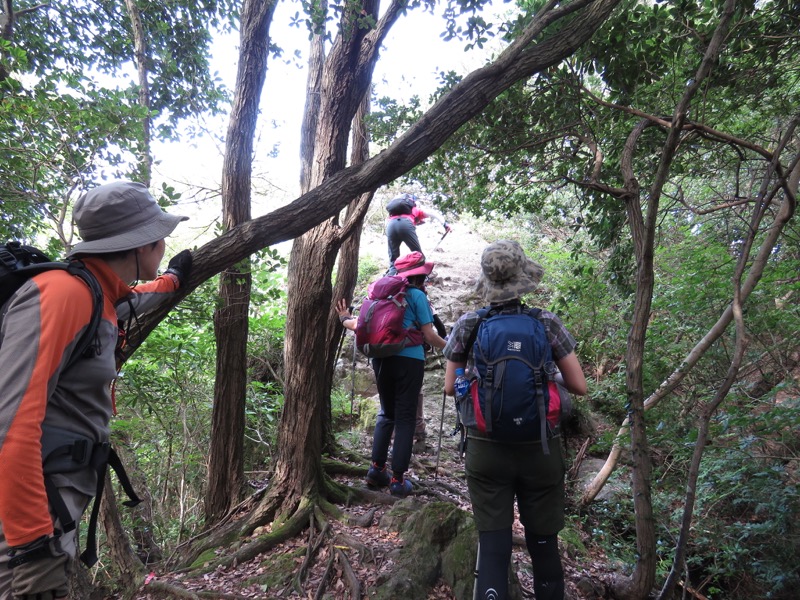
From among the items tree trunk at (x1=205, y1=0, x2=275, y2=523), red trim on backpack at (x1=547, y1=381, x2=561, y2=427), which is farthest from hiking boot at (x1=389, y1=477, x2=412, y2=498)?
red trim on backpack at (x1=547, y1=381, x2=561, y2=427)

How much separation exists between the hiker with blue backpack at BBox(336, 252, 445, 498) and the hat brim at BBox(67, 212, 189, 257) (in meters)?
2.12

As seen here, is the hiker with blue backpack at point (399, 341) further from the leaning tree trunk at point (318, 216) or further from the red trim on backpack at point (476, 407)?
the red trim on backpack at point (476, 407)

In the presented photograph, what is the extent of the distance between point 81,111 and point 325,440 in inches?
153

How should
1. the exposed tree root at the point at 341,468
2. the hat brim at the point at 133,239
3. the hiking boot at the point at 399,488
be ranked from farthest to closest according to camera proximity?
the exposed tree root at the point at 341,468
the hiking boot at the point at 399,488
the hat brim at the point at 133,239

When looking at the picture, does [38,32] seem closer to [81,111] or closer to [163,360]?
Answer: [81,111]

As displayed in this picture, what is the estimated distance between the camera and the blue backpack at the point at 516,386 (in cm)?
229

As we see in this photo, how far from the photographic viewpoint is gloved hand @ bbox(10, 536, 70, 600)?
1301 mm

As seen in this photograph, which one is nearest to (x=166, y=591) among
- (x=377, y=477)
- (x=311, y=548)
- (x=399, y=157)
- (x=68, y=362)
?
(x=311, y=548)

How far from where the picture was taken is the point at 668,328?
519 centimetres

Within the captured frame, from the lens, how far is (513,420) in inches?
90.4

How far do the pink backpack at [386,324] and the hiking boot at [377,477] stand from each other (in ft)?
3.90

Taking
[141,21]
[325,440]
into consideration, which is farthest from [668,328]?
[141,21]

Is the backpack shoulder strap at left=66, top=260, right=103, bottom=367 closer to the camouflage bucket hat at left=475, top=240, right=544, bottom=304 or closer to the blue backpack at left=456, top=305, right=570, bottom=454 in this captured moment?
the blue backpack at left=456, top=305, right=570, bottom=454

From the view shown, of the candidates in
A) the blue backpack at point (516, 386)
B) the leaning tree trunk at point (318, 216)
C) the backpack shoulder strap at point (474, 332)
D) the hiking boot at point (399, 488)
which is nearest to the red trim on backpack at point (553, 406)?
the blue backpack at point (516, 386)
